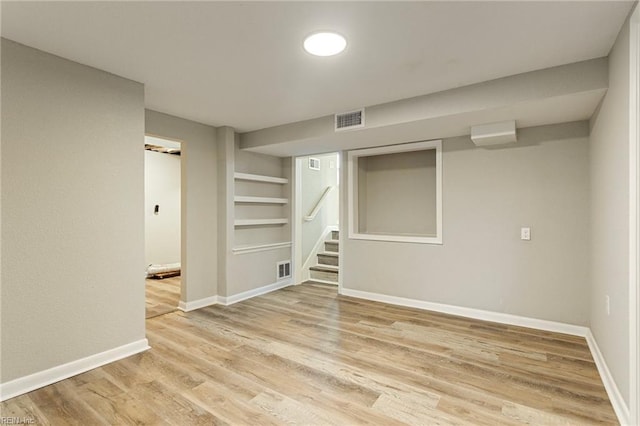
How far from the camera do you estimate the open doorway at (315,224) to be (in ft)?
17.8

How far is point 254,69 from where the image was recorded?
2.55 meters

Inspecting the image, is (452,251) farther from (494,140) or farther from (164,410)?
(164,410)

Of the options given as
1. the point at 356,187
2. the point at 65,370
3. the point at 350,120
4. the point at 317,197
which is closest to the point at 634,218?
the point at 350,120

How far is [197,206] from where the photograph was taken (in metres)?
4.07

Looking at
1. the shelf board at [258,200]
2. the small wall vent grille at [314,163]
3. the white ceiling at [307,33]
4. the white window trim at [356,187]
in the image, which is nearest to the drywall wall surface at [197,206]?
the shelf board at [258,200]

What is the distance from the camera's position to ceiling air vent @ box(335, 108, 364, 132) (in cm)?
341

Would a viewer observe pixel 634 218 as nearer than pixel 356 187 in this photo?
Yes

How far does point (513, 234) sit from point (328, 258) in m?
3.15

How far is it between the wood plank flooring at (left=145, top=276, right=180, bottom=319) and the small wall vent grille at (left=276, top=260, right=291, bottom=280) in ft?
4.90

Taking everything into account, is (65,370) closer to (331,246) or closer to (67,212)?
(67,212)

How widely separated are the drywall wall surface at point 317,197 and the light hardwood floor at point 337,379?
2414 mm

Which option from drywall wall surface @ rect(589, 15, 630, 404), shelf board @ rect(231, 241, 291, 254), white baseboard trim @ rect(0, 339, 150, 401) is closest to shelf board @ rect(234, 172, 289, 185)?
Result: shelf board @ rect(231, 241, 291, 254)

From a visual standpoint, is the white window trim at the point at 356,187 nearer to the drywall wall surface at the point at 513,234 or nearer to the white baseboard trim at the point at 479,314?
the drywall wall surface at the point at 513,234

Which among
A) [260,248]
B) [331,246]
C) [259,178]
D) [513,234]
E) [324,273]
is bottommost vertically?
[324,273]
